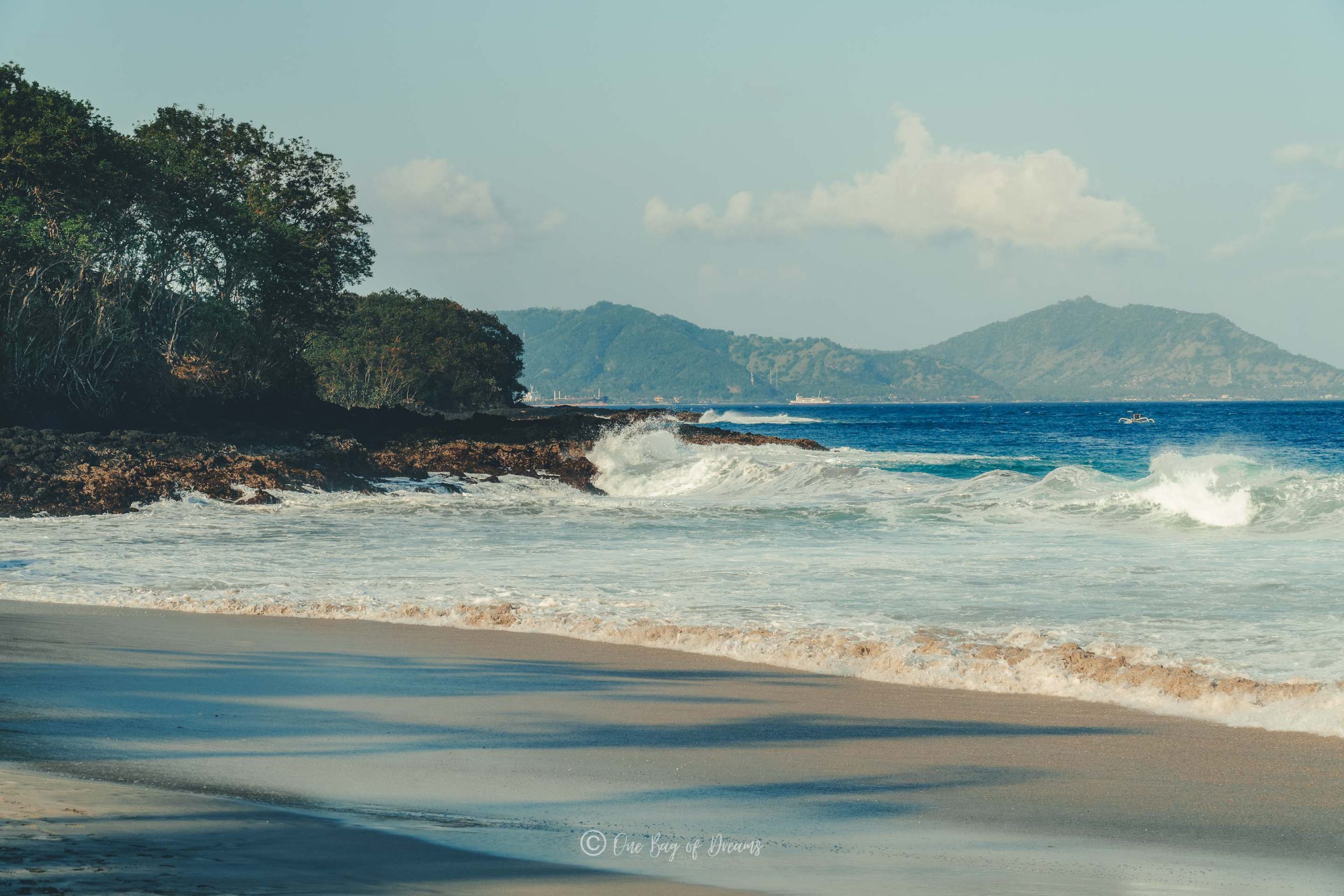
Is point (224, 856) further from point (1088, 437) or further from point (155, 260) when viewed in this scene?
point (1088, 437)

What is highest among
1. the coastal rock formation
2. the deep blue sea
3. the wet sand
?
the deep blue sea

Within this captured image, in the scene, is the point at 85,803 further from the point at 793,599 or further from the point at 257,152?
the point at 257,152

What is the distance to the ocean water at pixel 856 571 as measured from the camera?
28.1ft

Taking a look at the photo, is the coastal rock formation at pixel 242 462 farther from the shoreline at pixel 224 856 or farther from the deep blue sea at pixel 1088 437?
the shoreline at pixel 224 856

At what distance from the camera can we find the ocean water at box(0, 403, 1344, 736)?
8.57m

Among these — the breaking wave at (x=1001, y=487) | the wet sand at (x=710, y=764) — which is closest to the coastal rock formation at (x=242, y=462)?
the breaking wave at (x=1001, y=487)

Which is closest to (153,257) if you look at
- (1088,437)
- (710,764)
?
(710,764)

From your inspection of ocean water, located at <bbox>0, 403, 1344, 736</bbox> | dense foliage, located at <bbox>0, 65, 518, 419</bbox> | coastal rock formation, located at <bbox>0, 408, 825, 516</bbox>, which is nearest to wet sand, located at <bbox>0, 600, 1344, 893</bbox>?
ocean water, located at <bbox>0, 403, 1344, 736</bbox>

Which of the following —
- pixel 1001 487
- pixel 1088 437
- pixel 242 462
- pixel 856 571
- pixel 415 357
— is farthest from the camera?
pixel 415 357

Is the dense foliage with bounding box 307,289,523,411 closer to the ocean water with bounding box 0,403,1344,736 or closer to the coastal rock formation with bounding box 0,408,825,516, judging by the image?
the coastal rock formation with bounding box 0,408,825,516

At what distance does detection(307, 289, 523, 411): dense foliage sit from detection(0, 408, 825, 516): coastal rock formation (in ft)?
145

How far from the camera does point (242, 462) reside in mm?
27547

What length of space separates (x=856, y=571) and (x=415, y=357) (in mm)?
83219

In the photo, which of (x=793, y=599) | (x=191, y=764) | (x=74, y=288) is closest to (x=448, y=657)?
(x=191, y=764)
